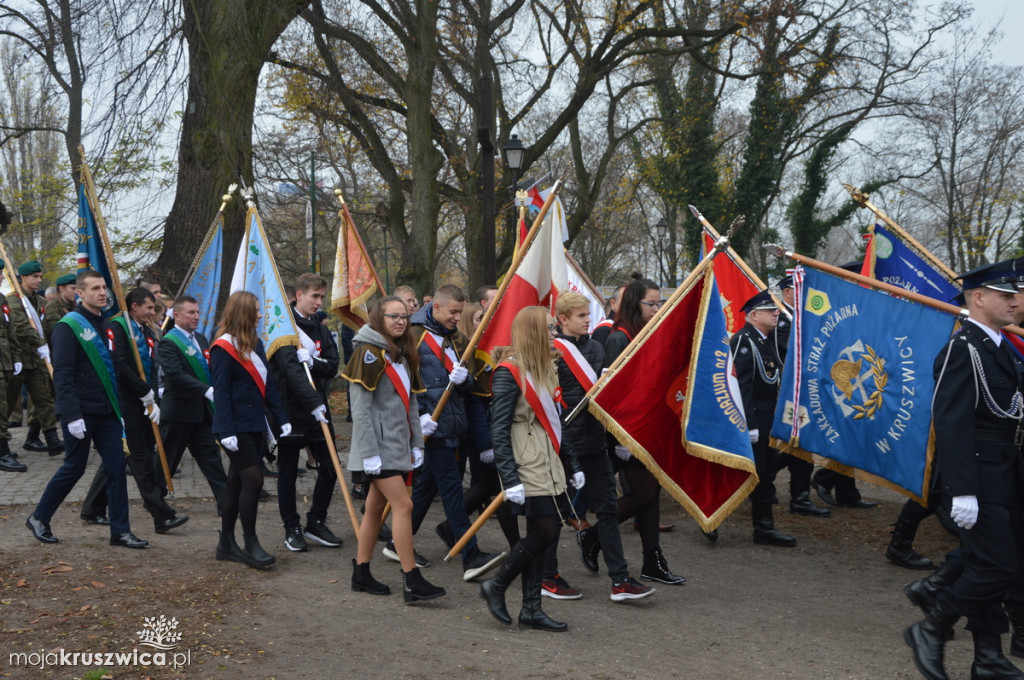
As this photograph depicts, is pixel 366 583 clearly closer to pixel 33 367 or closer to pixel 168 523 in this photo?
pixel 168 523

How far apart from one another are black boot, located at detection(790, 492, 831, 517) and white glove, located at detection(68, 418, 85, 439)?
6.17 meters

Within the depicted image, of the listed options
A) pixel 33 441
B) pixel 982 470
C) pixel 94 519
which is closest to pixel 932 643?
pixel 982 470

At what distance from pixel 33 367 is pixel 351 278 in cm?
501

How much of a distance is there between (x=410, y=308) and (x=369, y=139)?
10917mm

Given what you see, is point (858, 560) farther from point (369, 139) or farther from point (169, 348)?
point (369, 139)

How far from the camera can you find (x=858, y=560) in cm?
723

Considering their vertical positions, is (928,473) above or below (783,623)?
above

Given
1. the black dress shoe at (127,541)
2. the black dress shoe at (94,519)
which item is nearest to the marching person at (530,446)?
the black dress shoe at (127,541)

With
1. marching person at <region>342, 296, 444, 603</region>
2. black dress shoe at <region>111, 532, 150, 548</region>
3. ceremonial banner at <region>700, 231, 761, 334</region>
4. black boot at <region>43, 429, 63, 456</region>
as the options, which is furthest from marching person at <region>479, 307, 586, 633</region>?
black boot at <region>43, 429, 63, 456</region>

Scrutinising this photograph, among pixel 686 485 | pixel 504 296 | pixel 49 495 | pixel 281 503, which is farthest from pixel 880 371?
pixel 49 495

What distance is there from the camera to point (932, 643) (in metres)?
4.65

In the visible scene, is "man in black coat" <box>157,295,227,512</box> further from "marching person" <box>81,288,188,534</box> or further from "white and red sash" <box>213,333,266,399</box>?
"white and red sash" <box>213,333,266,399</box>

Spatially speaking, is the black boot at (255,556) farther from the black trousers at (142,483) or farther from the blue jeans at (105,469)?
the black trousers at (142,483)

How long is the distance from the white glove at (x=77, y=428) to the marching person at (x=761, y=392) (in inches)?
192
